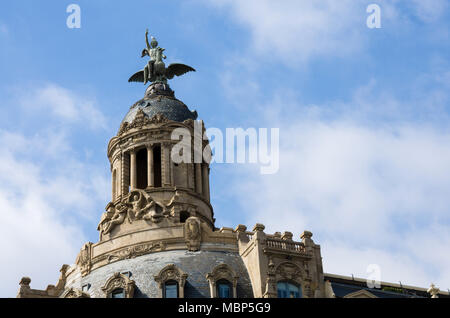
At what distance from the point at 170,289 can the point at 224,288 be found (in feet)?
13.4

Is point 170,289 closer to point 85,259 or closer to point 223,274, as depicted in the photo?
point 223,274

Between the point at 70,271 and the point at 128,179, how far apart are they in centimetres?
1123

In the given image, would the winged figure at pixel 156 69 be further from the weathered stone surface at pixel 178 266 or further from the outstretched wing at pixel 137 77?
the weathered stone surface at pixel 178 266

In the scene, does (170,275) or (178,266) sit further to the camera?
(178,266)

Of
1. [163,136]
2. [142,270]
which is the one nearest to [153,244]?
[142,270]

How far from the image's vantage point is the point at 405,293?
82.1 m

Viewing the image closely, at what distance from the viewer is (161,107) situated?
297 ft

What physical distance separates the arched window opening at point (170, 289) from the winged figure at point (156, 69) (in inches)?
1105

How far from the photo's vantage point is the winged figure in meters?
96.2

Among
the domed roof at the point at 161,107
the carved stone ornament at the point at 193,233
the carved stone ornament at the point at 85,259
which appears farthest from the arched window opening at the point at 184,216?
the domed roof at the point at 161,107

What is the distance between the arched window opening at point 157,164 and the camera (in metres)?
88.9

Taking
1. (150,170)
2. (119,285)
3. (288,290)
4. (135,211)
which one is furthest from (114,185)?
(288,290)

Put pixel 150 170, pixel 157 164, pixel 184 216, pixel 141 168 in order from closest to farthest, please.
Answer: pixel 184 216 → pixel 150 170 → pixel 157 164 → pixel 141 168
